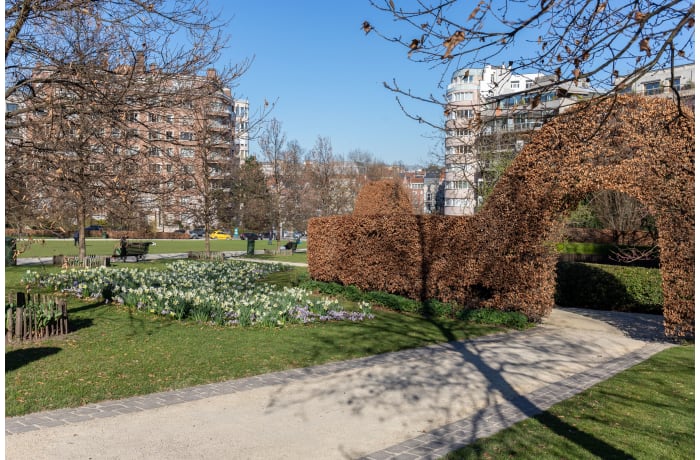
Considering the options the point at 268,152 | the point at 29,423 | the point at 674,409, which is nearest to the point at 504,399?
the point at 674,409

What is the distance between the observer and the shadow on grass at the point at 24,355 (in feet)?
26.0

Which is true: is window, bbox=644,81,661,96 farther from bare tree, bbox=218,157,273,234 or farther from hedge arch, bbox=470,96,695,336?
bare tree, bbox=218,157,273,234

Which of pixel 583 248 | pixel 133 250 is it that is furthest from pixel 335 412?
pixel 133 250

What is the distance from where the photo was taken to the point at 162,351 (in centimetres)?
911

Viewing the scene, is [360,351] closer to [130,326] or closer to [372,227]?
[130,326]

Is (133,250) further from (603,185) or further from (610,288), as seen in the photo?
(603,185)

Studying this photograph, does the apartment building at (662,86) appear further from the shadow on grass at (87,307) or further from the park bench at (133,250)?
the park bench at (133,250)

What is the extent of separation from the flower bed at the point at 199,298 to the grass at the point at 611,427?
6.36 metres

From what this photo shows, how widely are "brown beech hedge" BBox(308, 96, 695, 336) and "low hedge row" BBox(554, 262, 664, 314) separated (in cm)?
425

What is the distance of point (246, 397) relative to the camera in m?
6.82

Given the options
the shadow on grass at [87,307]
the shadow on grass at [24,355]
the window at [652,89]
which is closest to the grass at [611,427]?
the window at [652,89]

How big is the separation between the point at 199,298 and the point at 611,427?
8841mm

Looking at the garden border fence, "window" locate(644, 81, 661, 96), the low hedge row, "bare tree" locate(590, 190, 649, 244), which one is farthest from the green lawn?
"bare tree" locate(590, 190, 649, 244)

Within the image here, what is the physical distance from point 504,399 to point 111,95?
7138 millimetres
